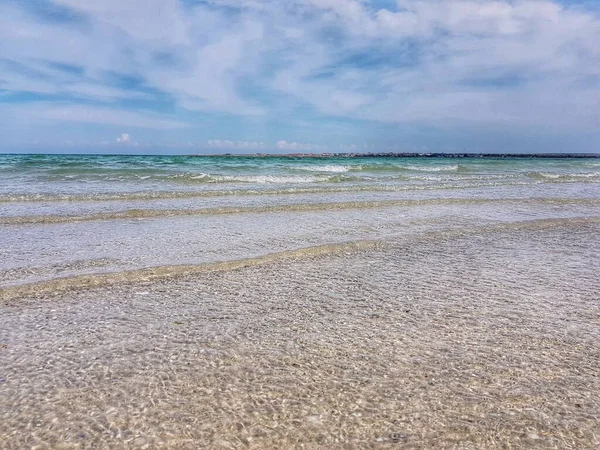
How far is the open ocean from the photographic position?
107 inches

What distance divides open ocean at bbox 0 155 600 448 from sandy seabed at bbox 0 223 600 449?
2 centimetres

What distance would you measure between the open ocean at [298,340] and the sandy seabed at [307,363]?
16 mm

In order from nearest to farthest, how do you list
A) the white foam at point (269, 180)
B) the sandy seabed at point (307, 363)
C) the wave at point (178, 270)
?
the sandy seabed at point (307, 363), the wave at point (178, 270), the white foam at point (269, 180)

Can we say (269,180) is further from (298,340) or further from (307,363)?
(307,363)

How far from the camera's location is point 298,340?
3932mm

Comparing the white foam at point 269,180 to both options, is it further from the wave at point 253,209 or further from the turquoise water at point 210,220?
the wave at point 253,209

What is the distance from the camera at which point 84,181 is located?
21125mm

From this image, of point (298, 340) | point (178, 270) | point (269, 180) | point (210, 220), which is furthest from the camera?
point (269, 180)

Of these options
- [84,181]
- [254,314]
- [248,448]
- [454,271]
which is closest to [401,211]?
[454,271]

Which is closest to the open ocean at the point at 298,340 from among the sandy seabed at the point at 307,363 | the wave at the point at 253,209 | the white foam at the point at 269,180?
the sandy seabed at the point at 307,363

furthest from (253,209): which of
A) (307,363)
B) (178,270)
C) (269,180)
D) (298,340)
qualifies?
(269,180)

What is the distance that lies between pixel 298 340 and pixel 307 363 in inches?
17.6

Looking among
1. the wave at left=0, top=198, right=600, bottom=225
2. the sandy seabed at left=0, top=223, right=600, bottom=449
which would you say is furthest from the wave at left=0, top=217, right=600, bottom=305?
the wave at left=0, top=198, right=600, bottom=225

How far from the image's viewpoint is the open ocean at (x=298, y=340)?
272cm
